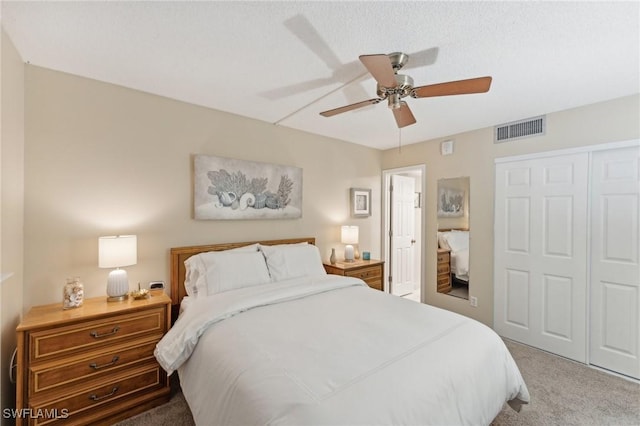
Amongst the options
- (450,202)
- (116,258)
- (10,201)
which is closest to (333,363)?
(116,258)

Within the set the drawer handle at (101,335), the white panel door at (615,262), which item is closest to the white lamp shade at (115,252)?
the drawer handle at (101,335)

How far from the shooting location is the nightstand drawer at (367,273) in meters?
3.49

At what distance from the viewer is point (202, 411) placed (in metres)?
1.45

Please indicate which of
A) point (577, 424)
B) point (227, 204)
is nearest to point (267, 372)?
point (227, 204)

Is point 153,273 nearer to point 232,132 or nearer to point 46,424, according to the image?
point 46,424

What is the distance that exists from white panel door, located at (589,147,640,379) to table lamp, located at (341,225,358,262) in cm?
239

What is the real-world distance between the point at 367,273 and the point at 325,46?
268cm

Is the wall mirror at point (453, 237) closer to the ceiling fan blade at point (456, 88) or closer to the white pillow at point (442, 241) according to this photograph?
the white pillow at point (442, 241)

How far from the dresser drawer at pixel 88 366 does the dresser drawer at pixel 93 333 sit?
0.05m

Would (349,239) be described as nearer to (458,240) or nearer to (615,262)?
(458,240)

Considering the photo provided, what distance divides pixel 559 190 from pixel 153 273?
401cm

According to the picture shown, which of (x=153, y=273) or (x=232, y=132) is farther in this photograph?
(x=232, y=132)

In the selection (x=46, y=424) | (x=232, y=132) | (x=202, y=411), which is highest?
(x=232, y=132)

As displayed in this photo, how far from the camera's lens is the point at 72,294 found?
1.96 meters
